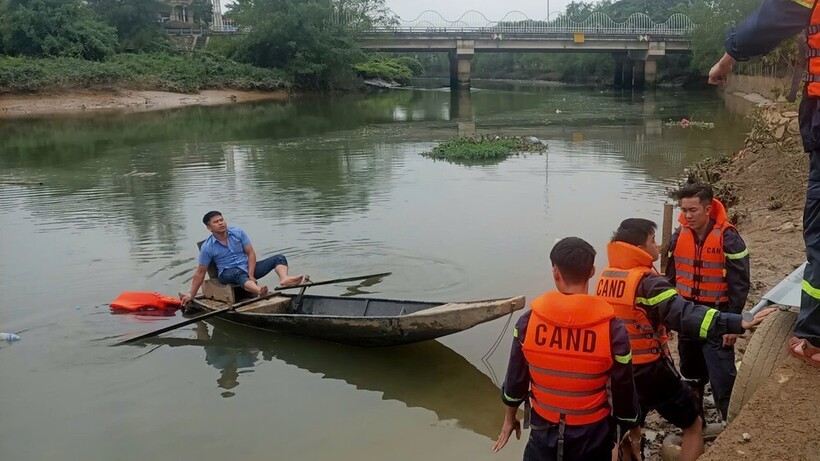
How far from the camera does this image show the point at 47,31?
42219 millimetres

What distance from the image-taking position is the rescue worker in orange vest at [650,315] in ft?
11.1

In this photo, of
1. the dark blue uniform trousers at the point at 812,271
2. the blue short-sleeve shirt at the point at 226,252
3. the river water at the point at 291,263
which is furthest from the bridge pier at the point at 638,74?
the dark blue uniform trousers at the point at 812,271

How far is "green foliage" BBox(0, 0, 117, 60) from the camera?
4138 cm

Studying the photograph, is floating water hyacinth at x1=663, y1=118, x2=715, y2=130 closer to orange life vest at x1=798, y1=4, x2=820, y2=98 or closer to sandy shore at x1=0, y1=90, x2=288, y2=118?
orange life vest at x1=798, y1=4, x2=820, y2=98

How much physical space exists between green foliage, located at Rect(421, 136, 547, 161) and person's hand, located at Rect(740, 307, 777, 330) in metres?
15.8

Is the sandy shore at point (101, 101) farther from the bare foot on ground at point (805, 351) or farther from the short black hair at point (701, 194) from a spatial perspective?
the bare foot on ground at point (805, 351)

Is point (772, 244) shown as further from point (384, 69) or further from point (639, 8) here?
point (639, 8)

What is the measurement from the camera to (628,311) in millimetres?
3527

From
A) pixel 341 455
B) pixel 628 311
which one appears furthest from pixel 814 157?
pixel 341 455

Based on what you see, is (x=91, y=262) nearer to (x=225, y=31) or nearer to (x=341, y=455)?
(x=341, y=455)

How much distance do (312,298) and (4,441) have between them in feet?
10.3

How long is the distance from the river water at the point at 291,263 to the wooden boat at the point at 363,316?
248 millimetres

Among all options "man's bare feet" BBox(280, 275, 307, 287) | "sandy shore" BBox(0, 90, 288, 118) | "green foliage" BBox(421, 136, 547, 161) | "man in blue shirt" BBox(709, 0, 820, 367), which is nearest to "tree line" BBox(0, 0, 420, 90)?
"sandy shore" BBox(0, 90, 288, 118)

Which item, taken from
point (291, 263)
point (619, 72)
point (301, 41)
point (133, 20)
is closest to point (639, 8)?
point (619, 72)
